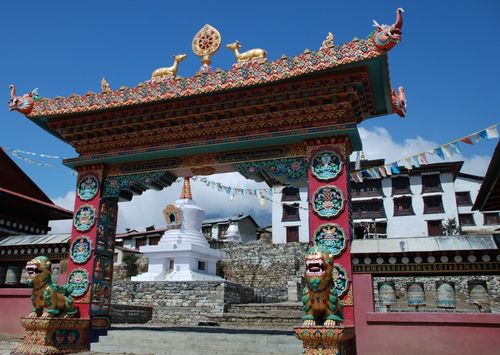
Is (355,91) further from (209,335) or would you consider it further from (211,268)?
(211,268)

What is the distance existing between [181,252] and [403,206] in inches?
983

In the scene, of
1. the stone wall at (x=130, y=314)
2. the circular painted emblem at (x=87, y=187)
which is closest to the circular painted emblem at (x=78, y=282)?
the circular painted emblem at (x=87, y=187)

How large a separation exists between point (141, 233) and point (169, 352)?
42.6 m

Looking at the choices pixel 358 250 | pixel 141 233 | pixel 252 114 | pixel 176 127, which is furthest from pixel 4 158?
pixel 141 233

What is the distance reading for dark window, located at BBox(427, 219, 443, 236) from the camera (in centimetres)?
4362

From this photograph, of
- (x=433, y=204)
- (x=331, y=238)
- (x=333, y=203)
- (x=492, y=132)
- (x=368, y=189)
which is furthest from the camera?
(x=368, y=189)

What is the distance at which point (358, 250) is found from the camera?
9734 mm

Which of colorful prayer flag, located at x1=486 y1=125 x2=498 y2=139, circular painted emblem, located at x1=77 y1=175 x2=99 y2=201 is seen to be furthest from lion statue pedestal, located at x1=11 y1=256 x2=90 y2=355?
colorful prayer flag, located at x1=486 y1=125 x2=498 y2=139

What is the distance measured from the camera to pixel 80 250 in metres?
12.1

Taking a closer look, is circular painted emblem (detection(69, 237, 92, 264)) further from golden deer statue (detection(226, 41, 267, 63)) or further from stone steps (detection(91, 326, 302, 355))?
golden deer statue (detection(226, 41, 267, 63))

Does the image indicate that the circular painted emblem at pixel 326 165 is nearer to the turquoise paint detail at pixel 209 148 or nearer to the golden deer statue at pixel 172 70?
the turquoise paint detail at pixel 209 148

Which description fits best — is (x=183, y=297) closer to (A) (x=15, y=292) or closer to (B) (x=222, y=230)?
(A) (x=15, y=292)

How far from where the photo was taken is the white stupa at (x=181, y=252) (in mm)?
28969

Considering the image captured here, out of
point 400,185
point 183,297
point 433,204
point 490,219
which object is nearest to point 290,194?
point 400,185
